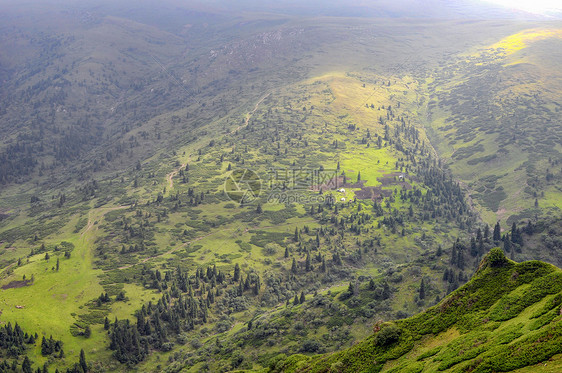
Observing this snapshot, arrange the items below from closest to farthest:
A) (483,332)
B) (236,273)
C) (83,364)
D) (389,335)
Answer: (483,332), (389,335), (83,364), (236,273)

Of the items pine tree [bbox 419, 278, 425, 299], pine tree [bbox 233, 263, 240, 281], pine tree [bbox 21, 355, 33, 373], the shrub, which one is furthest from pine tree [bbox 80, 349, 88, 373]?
the shrub

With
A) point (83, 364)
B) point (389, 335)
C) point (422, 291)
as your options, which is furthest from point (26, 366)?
point (422, 291)

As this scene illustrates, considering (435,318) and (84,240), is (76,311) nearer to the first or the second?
(84,240)

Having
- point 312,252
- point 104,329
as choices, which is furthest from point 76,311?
point 312,252

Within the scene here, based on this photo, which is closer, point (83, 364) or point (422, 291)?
point (422, 291)

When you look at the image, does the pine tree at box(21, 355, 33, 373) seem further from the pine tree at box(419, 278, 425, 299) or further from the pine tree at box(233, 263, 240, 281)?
the pine tree at box(419, 278, 425, 299)

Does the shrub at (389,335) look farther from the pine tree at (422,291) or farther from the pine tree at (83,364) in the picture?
the pine tree at (83,364)

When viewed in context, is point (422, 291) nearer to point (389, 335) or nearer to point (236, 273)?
point (389, 335)

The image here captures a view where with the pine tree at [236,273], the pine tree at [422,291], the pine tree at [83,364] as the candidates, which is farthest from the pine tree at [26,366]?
the pine tree at [422,291]
